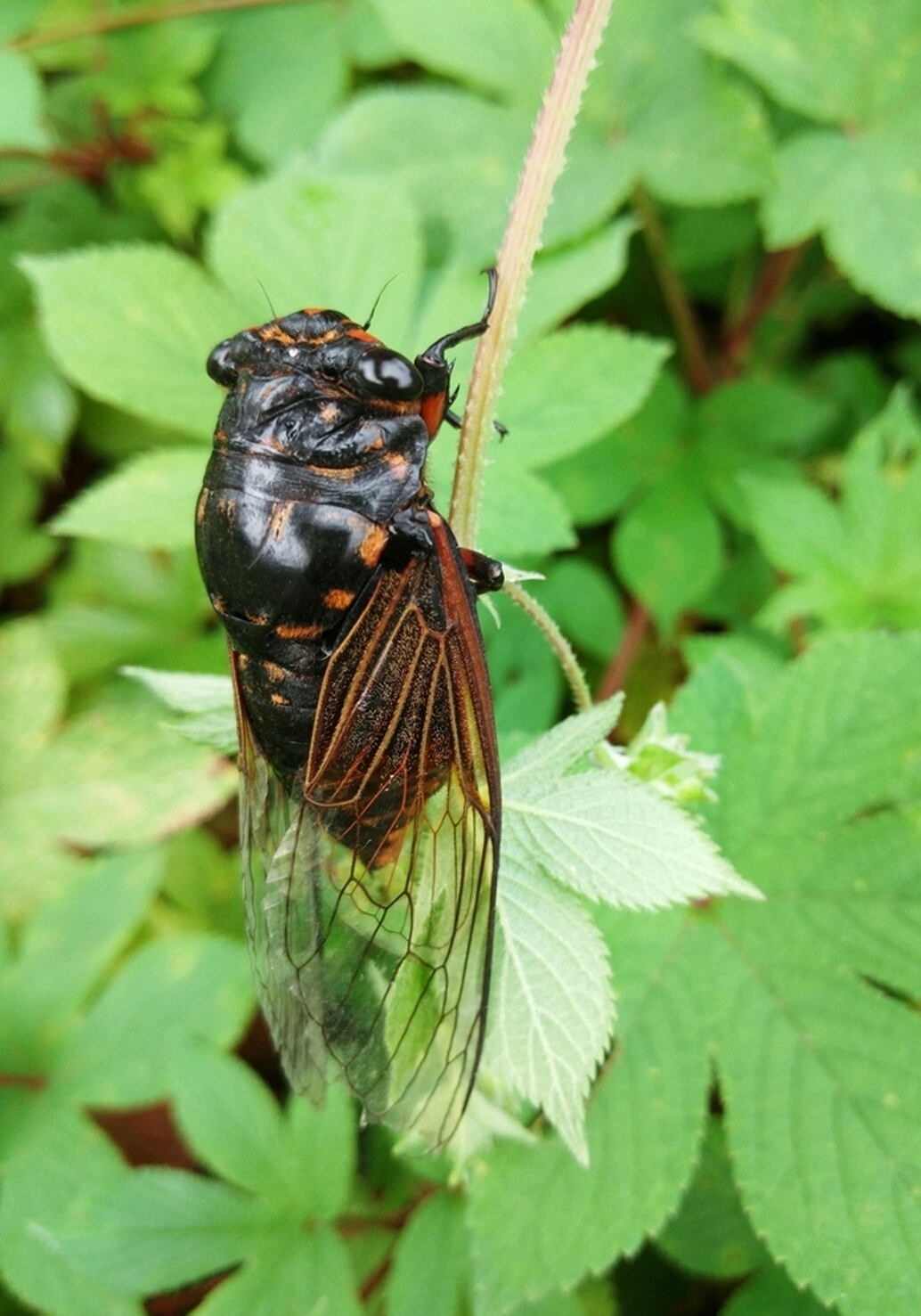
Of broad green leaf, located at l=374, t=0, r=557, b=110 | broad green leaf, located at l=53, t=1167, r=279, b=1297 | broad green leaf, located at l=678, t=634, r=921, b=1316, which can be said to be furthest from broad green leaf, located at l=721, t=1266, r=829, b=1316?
broad green leaf, located at l=374, t=0, r=557, b=110

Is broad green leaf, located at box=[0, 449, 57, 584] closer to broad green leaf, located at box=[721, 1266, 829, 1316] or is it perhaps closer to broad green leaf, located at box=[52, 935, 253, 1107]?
broad green leaf, located at box=[52, 935, 253, 1107]

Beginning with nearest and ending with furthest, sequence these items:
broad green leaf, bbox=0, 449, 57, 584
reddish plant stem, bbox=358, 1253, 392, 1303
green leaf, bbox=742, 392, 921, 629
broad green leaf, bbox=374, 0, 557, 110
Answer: reddish plant stem, bbox=358, 1253, 392, 1303 → green leaf, bbox=742, 392, 921, 629 → broad green leaf, bbox=374, 0, 557, 110 → broad green leaf, bbox=0, 449, 57, 584

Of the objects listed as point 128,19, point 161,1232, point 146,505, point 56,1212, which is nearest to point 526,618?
point 146,505

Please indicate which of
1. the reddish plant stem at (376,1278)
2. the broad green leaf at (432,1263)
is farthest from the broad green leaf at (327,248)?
the reddish plant stem at (376,1278)

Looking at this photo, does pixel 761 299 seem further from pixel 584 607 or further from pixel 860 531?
pixel 584 607

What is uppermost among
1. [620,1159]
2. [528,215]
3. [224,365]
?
[528,215]
